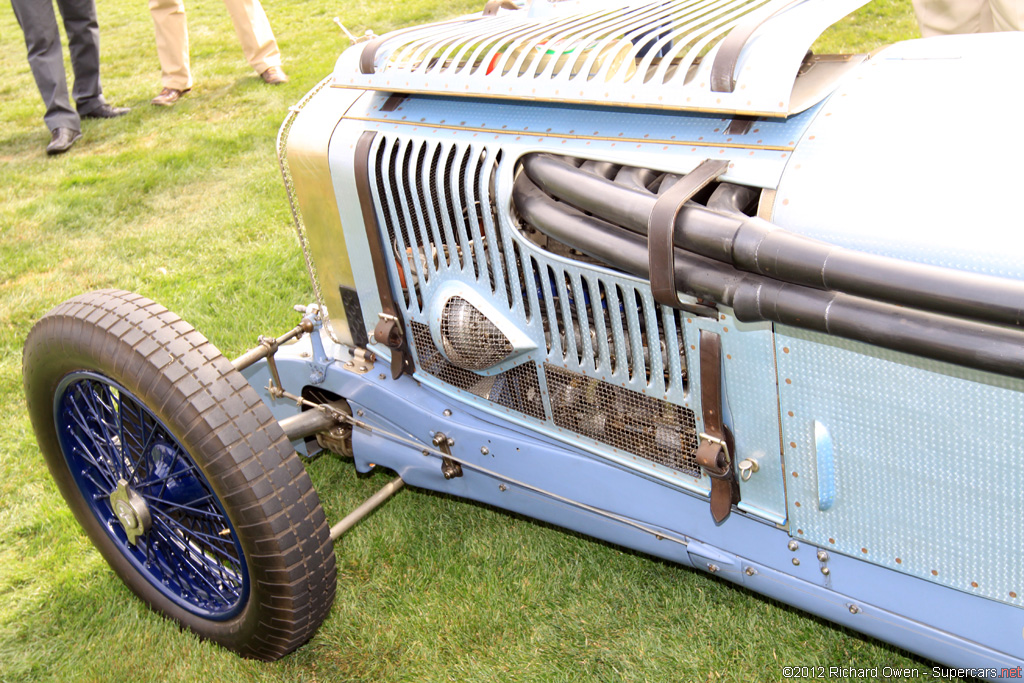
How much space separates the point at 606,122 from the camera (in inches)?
74.8

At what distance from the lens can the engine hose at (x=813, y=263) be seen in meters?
1.28

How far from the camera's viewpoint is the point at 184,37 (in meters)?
7.50

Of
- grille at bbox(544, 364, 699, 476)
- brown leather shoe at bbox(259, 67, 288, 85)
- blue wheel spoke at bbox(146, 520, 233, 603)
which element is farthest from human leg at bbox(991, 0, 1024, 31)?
brown leather shoe at bbox(259, 67, 288, 85)

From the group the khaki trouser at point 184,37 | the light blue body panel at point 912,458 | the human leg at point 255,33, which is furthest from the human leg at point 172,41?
the light blue body panel at point 912,458

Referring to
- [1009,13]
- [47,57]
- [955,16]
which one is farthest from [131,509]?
[47,57]

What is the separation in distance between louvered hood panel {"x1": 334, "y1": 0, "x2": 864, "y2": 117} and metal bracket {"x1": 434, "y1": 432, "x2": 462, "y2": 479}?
3.12ft

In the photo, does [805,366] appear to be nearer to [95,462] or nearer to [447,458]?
[447,458]

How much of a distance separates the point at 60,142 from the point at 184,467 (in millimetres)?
5267

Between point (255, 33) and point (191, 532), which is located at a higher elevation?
point (255, 33)

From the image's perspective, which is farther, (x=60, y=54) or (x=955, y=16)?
(x=60, y=54)

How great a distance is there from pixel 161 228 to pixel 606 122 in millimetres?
4123

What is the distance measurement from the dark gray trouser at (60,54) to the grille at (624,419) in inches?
236

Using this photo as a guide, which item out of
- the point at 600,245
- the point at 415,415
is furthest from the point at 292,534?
the point at 600,245

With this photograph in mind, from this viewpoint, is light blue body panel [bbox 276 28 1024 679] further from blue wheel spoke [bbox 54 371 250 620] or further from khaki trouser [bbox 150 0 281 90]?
khaki trouser [bbox 150 0 281 90]
